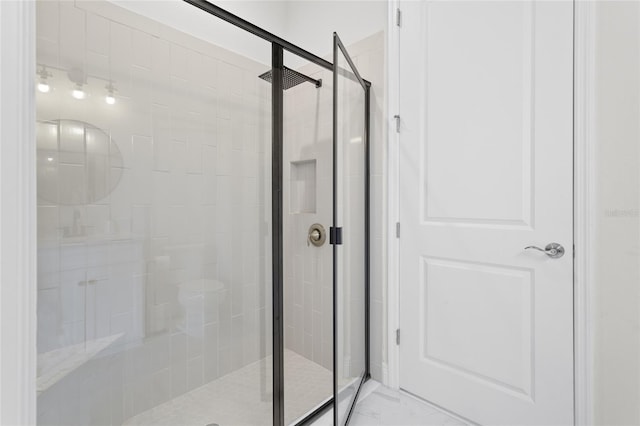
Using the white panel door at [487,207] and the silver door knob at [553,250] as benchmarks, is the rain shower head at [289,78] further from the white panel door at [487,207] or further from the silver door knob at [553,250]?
the silver door knob at [553,250]

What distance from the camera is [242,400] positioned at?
4.35 ft

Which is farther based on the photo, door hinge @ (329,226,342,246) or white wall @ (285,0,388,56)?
white wall @ (285,0,388,56)

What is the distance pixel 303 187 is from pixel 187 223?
1.99ft

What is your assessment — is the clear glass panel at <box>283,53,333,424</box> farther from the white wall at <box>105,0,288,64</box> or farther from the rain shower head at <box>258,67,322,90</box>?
the white wall at <box>105,0,288,64</box>

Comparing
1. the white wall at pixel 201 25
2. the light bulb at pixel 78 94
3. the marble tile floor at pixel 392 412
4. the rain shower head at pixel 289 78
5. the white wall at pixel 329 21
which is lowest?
the marble tile floor at pixel 392 412

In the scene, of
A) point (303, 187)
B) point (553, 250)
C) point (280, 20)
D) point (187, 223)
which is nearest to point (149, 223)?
point (187, 223)

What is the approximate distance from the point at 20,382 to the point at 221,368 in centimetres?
64

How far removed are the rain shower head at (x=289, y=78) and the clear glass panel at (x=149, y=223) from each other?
0.05 m

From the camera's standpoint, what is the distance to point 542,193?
1.37 meters

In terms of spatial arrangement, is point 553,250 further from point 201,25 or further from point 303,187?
point 201,25

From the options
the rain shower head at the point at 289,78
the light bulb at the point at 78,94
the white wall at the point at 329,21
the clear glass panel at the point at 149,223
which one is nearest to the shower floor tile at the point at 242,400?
the clear glass panel at the point at 149,223

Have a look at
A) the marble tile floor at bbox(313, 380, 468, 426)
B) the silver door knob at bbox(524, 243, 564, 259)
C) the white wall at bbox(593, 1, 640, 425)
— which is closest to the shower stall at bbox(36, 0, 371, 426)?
the marble tile floor at bbox(313, 380, 468, 426)

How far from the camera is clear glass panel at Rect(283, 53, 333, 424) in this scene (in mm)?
1548

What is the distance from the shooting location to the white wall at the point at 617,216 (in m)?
1.02
